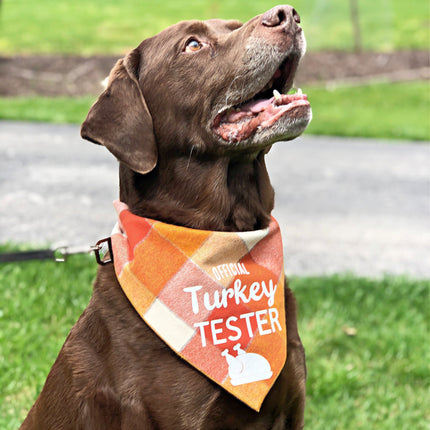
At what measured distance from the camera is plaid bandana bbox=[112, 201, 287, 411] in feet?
8.00

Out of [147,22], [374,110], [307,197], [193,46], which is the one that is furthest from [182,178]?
[147,22]

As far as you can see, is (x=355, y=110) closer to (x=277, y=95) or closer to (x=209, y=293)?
(x=277, y=95)

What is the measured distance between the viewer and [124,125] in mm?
2510

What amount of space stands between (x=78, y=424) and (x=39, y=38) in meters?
14.4

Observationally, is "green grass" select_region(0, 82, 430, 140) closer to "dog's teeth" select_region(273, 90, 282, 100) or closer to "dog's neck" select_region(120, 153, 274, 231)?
"dog's neck" select_region(120, 153, 274, 231)

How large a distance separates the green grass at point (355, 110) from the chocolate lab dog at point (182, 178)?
7064 millimetres

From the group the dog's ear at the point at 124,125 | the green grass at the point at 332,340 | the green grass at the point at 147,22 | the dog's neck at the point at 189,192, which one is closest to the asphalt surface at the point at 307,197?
the green grass at the point at 332,340

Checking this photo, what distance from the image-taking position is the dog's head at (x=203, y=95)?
8.17 feet

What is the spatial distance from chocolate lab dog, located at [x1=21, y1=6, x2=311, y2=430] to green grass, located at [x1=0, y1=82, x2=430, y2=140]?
7.06 metres

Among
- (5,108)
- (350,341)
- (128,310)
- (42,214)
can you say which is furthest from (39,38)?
(128,310)

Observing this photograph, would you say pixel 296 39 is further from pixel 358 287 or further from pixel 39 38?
pixel 39 38

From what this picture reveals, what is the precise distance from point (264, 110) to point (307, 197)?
4.67 metres

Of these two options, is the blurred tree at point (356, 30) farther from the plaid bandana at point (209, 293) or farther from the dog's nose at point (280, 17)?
the plaid bandana at point (209, 293)

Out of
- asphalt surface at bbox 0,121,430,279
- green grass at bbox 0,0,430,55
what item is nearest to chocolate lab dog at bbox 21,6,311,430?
asphalt surface at bbox 0,121,430,279
